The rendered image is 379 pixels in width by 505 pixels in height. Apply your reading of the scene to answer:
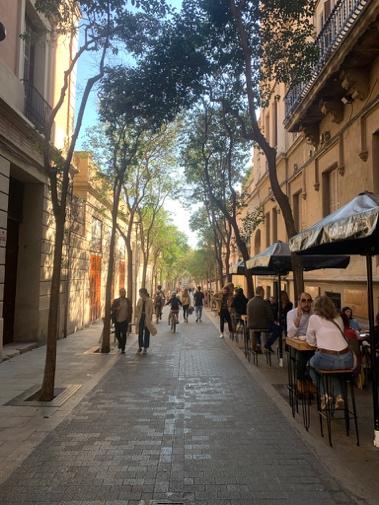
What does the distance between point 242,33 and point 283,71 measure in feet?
6.54

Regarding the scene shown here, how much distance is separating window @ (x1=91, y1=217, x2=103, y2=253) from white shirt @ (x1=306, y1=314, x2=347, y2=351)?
18.2m

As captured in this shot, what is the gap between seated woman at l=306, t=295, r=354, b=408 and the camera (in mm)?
5789

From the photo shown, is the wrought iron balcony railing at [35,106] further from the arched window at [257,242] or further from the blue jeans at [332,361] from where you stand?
the arched window at [257,242]

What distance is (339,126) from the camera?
12.7 m

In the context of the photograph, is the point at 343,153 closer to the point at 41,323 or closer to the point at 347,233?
the point at 347,233

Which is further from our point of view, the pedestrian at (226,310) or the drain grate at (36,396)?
the pedestrian at (226,310)

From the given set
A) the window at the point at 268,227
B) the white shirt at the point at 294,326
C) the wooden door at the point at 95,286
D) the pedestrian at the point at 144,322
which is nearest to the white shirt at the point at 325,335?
the white shirt at the point at 294,326

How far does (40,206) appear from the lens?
1509 centimetres

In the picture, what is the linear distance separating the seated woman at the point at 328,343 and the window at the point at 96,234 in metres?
18.2

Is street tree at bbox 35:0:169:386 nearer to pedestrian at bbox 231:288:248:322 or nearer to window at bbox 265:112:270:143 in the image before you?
pedestrian at bbox 231:288:248:322

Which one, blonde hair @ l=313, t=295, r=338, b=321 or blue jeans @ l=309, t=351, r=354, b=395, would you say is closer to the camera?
blue jeans @ l=309, t=351, r=354, b=395

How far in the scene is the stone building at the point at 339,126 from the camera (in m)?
10.3

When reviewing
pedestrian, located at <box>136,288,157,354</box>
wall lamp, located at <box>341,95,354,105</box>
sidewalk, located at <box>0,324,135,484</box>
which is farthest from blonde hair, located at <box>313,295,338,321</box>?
pedestrian, located at <box>136,288,157,354</box>

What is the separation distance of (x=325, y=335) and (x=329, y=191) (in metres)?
9.43
